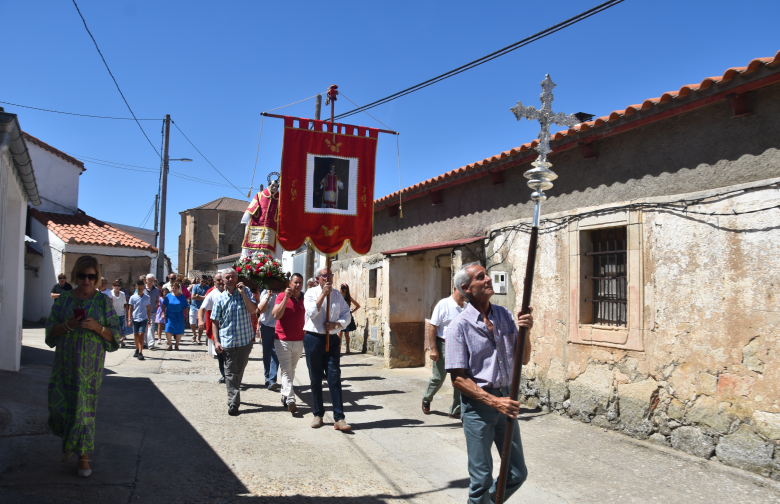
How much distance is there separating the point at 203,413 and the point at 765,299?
6177mm

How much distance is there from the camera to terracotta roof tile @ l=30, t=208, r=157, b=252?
1686 centimetres

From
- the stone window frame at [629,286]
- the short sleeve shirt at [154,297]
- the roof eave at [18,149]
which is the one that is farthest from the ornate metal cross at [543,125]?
the short sleeve shirt at [154,297]

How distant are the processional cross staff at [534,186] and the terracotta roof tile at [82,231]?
53.8ft

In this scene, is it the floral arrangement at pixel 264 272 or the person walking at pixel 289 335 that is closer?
the person walking at pixel 289 335

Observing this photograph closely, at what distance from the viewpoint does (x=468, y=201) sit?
980 cm

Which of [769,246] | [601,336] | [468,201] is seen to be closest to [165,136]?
[468,201]

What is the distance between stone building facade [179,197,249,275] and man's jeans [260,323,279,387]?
44.4 m

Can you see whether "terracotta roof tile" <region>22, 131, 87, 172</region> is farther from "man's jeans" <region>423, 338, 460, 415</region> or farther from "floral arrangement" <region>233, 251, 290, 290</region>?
"man's jeans" <region>423, 338, 460, 415</region>

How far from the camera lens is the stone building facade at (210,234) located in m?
51.9

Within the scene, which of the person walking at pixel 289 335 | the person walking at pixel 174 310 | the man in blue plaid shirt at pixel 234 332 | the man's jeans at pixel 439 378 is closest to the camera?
the man's jeans at pixel 439 378

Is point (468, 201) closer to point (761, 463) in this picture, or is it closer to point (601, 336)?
point (601, 336)

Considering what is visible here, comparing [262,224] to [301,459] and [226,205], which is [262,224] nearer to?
[301,459]

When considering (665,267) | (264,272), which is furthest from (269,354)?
(665,267)

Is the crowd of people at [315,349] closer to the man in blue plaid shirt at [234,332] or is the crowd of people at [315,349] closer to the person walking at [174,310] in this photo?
the man in blue plaid shirt at [234,332]
